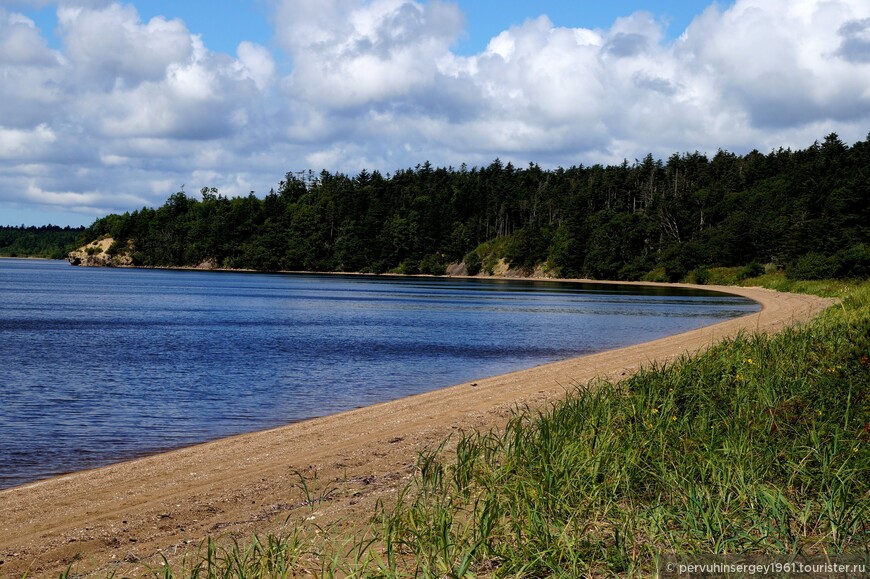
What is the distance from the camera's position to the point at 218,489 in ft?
44.2

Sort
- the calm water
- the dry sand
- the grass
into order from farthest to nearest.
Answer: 1. the calm water
2. the dry sand
3. the grass

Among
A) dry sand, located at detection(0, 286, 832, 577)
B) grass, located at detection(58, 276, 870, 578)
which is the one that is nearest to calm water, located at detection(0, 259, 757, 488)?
dry sand, located at detection(0, 286, 832, 577)

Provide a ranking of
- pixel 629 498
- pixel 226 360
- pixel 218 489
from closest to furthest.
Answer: pixel 629 498 < pixel 218 489 < pixel 226 360

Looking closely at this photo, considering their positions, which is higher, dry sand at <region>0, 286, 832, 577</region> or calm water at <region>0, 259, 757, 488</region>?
dry sand at <region>0, 286, 832, 577</region>

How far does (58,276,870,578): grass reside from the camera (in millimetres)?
7973

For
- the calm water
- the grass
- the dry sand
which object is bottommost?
the calm water

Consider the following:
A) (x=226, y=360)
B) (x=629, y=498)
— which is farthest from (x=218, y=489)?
(x=226, y=360)

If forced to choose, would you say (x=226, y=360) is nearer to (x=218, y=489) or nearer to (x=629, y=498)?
(x=218, y=489)

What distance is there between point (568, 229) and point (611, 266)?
16165 mm

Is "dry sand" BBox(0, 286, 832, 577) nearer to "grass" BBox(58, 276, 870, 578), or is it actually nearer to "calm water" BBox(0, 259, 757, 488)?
"grass" BBox(58, 276, 870, 578)

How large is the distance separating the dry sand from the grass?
124 cm

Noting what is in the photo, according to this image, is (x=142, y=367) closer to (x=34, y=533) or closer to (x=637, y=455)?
(x=34, y=533)

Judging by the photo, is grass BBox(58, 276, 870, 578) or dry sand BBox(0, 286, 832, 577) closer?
grass BBox(58, 276, 870, 578)

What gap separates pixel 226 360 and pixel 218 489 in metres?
24.5
